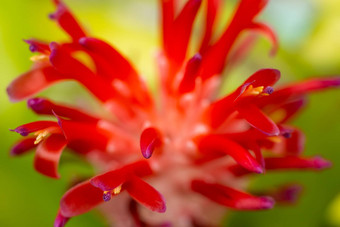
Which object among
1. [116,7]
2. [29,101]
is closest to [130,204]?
[29,101]

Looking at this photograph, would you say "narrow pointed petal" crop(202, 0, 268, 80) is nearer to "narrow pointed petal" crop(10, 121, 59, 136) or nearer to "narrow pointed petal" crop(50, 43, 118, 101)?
"narrow pointed petal" crop(50, 43, 118, 101)

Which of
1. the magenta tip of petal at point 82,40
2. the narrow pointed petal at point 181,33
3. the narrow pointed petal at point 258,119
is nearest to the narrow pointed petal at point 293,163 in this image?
the narrow pointed petal at point 258,119

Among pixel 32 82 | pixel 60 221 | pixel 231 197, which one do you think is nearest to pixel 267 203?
pixel 231 197

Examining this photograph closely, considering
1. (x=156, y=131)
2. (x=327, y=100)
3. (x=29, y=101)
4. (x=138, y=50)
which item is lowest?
(x=327, y=100)

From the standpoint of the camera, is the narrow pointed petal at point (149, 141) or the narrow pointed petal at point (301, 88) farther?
the narrow pointed petal at point (301, 88)

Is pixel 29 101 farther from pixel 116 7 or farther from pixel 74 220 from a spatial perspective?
pixel 116 7

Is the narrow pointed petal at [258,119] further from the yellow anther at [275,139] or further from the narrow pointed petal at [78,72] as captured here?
the narrow pointed petal at [78,72]
